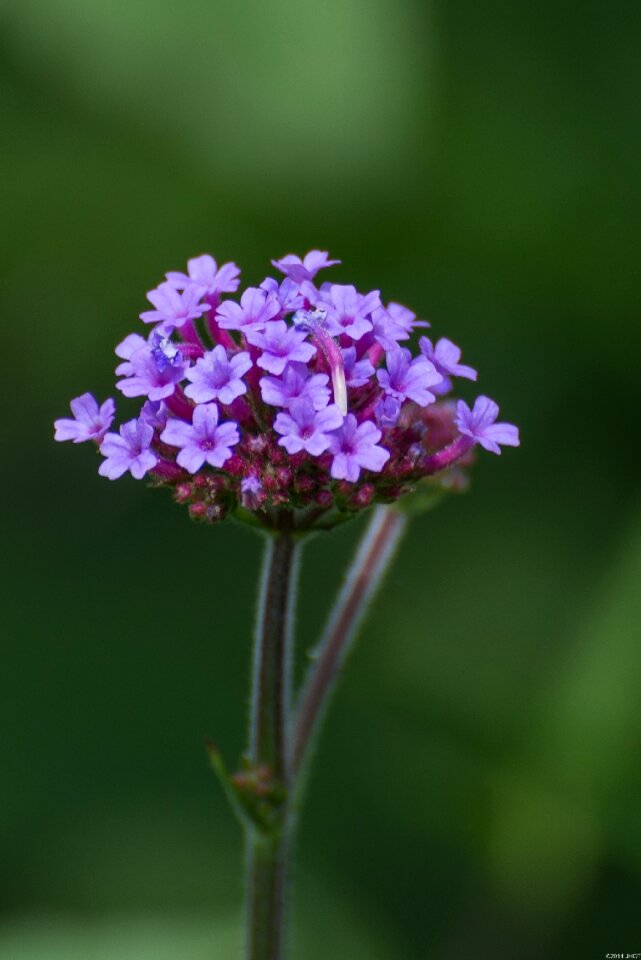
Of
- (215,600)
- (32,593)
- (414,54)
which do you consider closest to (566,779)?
(215,600)

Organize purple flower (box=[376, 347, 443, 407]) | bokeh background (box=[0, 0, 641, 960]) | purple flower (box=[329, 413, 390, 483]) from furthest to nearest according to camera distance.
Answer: bokeh background (box=[0, 0, 641, 960]) → purple flower (box=[376, 347, 443, 407]) → purple flower (box=[329, 413, 390, 483])

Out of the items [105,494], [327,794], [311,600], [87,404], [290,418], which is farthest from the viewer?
[105,494]

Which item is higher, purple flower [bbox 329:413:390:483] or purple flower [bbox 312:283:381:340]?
purple flower [bbox 312:283:381:340]

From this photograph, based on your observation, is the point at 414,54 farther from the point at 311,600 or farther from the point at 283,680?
the point at 283,680

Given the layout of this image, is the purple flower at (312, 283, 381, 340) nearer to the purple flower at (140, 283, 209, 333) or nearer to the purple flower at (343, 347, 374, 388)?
the purple flower at (343, 347, 374, 388)

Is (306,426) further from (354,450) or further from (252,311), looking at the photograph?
(252,311)

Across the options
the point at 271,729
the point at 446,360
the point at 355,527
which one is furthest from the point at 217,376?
the point at 355,527

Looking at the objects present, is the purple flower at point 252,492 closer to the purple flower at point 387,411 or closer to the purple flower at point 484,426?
the purple flower at point 387,411

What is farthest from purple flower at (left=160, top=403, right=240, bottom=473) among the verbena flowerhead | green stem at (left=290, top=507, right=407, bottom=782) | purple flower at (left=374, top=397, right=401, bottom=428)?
green stem at (left=290, top=507, right=407, bottom=782)
